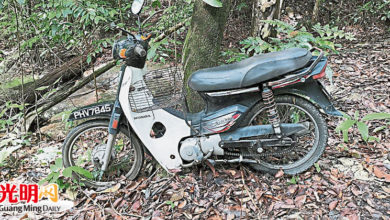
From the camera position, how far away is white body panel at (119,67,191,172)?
2.94 meters

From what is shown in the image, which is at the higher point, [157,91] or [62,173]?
[157,91]

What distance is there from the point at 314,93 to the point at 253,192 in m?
1.01

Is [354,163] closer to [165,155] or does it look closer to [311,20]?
[165,155]

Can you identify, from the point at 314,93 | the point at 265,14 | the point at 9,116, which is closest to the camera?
the point at 314,93

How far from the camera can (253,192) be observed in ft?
9.52

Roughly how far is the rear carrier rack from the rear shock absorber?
29.5 inches

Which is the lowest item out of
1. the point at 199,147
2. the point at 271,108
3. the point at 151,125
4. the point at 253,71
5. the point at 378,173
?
the point at 378,173

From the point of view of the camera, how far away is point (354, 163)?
10.2 ft

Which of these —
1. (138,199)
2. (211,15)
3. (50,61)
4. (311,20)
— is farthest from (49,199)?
(311,20)

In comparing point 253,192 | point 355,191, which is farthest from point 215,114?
point 355,191

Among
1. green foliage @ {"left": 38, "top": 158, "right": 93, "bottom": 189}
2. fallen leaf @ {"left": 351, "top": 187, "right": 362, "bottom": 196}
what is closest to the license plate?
green foliage @ {"left": 38, "top": 158, "right": 93, "bottom": 189}

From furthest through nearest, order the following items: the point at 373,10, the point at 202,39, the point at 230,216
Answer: the point at 373,10, the point at 202,39, the point at 230,216

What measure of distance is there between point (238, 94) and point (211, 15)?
0.93m

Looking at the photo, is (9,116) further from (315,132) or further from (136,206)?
(315,132)
